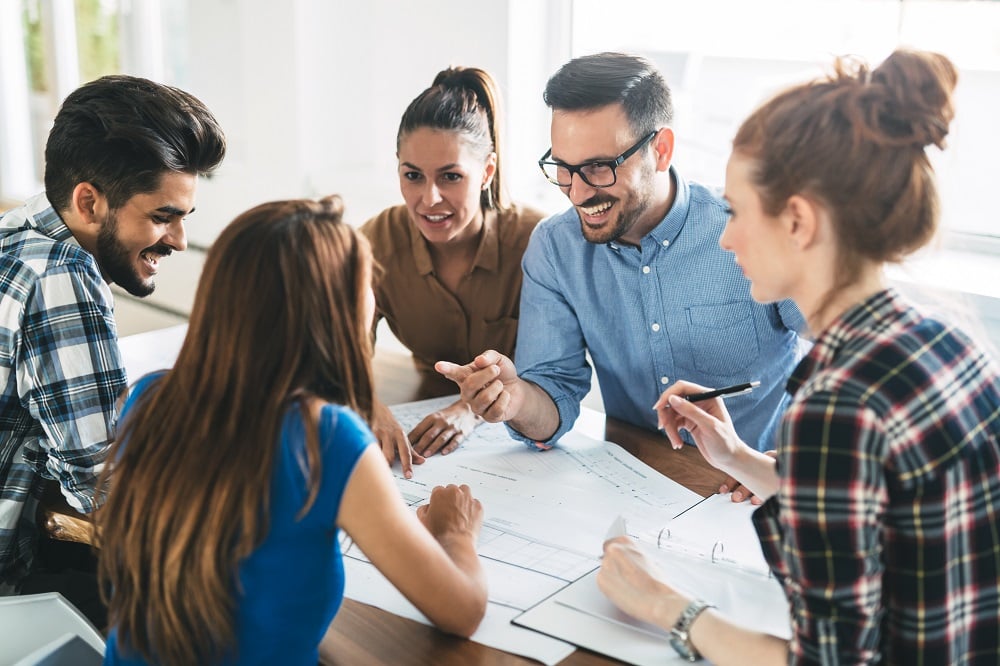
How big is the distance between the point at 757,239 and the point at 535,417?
72 cm

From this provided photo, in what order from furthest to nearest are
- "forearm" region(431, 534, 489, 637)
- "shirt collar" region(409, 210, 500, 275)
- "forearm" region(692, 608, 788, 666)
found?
1. "shirt collar" region(409, 210, 500, 275)
2. "forearm" region(431, 534, 489, 637)
3. "forearm" region(692, 608, 788, 666)

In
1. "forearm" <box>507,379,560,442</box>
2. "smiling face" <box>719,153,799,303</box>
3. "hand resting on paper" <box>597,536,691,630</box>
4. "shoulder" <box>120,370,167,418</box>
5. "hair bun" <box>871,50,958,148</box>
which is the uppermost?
"hair bun" <box>871,50,958,148</box>

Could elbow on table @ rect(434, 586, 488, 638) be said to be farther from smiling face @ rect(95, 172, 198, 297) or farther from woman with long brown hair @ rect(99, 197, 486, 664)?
smiling face @ rect(95, 172, 198, 297)

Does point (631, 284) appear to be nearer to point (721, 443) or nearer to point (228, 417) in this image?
point (721, 443)

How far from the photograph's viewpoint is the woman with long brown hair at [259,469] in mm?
1026

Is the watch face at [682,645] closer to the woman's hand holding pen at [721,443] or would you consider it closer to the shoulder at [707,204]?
the woman's hand holding pen at [721,443]

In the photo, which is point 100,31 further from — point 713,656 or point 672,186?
point 713,656

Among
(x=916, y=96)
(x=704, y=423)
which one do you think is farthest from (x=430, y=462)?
(x=916, y=96)

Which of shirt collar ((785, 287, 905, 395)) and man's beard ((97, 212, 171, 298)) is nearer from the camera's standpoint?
shirt collar ((785, 287, 905, 395))

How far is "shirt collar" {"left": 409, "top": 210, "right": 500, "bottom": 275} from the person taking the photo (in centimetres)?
220

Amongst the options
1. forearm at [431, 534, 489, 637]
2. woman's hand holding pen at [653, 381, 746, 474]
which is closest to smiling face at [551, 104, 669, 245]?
woman's hand holding pen at [653, 381, 746, 474]

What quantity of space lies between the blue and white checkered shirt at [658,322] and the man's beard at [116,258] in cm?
70

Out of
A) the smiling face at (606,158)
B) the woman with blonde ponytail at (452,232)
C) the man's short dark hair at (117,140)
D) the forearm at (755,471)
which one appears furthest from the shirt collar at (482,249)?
the forearm at (755,471)

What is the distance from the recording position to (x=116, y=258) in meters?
1.60
